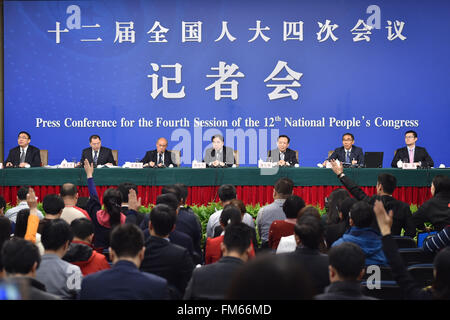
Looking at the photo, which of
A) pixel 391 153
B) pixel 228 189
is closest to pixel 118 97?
pixel 391 153

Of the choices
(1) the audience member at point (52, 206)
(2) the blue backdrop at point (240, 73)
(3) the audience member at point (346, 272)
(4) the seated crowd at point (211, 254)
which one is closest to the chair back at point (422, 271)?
(4) the seated crowd at point (211, 254)

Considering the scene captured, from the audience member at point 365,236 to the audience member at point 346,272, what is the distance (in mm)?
729

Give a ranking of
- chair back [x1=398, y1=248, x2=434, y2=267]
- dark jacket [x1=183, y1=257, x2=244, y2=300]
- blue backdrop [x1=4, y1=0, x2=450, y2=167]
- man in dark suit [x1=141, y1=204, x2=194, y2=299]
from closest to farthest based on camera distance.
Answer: dark jacket [x1=183, y1=257, x2=244, y2=300] < man in dark suit [x1=141, y1=204, x2=194, y2=299] < chair back [x1=398, y1=248, x2=434, y2=267] < blue backdrop [x1=4, y1=0, x2=450, y2=167]

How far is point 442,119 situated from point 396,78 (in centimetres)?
93

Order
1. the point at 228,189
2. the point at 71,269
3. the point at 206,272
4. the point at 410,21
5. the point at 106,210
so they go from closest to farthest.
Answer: the point at 206,272
the point at 71,269
the point at 106,210
the point at 228,189
the point at 410,21

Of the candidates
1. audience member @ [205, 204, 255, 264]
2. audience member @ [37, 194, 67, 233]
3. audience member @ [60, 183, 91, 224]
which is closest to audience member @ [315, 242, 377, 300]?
audience member @ [205, 204, 255, 264]

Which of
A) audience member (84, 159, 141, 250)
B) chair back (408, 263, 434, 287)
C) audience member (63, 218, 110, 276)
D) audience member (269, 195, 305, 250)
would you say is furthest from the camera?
audience member (84, 159, 141, 250)

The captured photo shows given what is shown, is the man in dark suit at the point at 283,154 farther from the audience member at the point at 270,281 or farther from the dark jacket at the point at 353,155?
the audience member at the point at 270,281

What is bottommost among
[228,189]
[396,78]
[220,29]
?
[228,189]

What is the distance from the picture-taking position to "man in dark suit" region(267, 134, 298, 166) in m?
6.43

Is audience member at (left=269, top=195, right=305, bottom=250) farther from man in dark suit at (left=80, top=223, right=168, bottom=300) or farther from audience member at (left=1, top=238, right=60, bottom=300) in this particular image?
audience member at (left=1, top=238, right=60, bottom=300)
